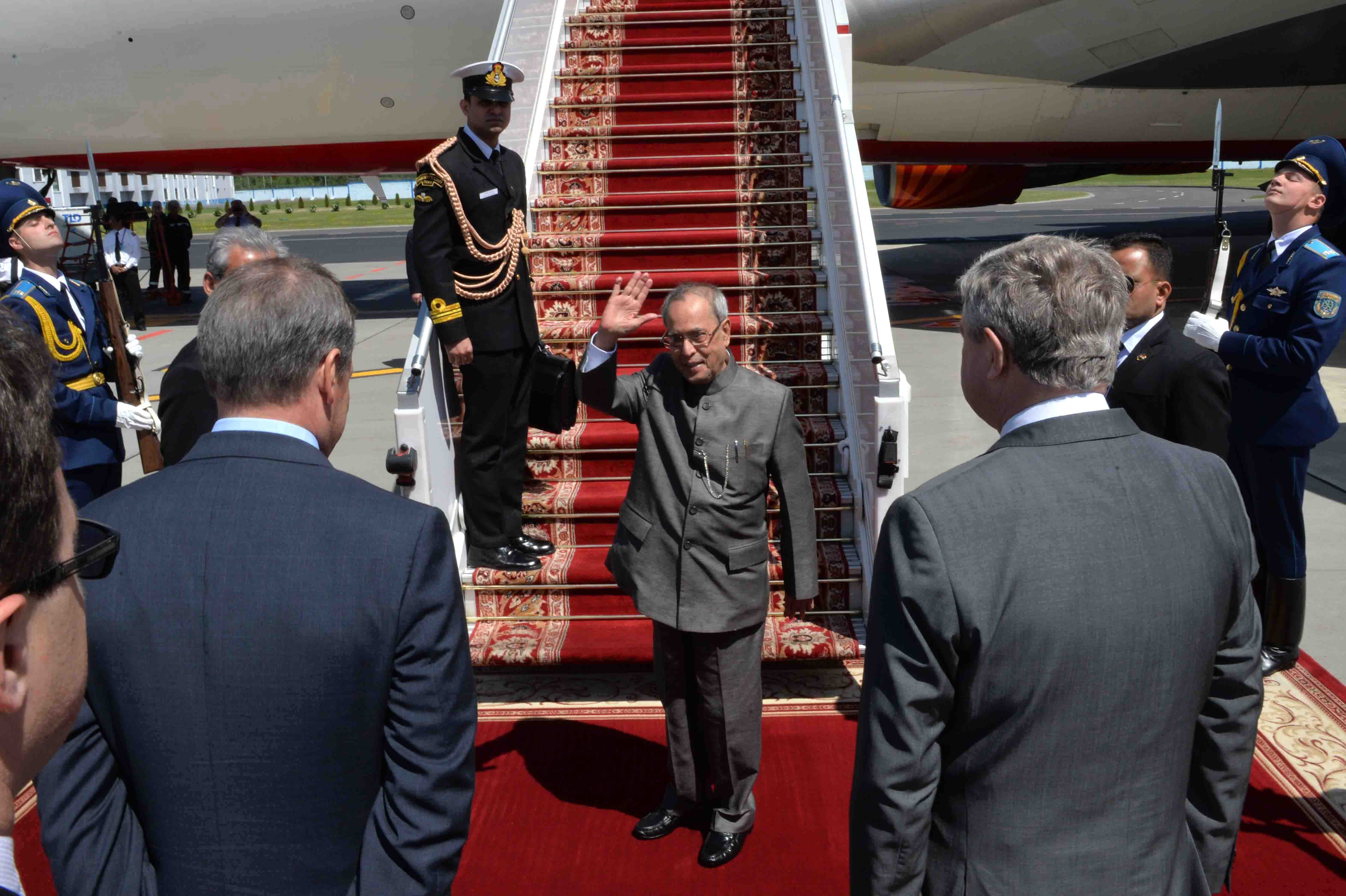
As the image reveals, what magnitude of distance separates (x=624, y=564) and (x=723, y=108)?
4.81 m

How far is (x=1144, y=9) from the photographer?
9109mm

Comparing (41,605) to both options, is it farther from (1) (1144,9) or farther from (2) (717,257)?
(1) (1144,9)

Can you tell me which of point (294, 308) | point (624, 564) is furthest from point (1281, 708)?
point (294, 308)

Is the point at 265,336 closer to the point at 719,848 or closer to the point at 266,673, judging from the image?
the point at 266,673

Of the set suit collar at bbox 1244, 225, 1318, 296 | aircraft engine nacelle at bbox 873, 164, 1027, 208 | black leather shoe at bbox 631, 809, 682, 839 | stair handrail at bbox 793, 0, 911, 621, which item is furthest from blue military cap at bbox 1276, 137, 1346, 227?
aircraft engine nacelle at bbox 873, 164, 1027, 208

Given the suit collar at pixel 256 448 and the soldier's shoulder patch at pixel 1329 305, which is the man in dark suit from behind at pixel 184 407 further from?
the soldier's shoulder patch at pixel 1329 305

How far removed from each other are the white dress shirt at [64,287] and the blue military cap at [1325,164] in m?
4.61

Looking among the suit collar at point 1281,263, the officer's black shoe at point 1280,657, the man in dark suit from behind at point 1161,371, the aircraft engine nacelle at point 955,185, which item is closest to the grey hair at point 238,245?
the man in dark suit from behind at point 1161,371

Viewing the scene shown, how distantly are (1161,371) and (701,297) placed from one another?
149 centimetres

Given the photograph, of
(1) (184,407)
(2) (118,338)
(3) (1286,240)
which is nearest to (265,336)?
(1) (184,407)

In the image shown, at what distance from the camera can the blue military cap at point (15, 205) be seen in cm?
386

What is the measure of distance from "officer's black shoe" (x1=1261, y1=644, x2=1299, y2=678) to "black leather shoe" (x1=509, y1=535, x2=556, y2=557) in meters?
2.94

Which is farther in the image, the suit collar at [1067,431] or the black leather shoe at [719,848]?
the black leather shoe at [719,848]

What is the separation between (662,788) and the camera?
342 centimetres
